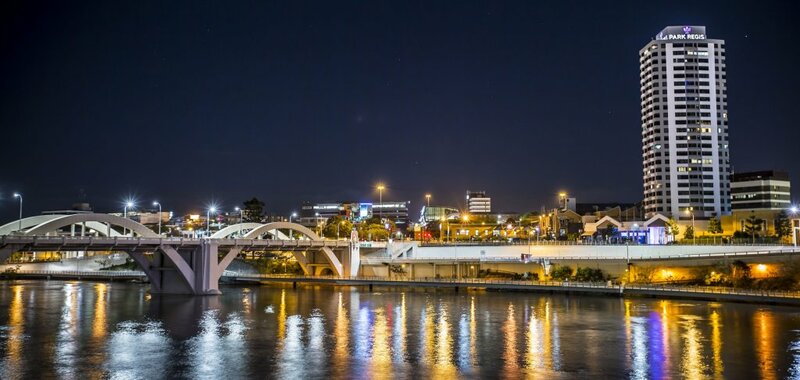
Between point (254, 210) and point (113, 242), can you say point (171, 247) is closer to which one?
point (113, 242)

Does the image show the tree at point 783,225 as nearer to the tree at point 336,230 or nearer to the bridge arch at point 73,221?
the tree at point 336,230

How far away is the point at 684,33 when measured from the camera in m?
154

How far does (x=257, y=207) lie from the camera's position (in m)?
133

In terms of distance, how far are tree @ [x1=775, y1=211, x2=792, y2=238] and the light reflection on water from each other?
42390 mm

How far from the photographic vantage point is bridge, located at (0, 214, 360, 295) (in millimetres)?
62000

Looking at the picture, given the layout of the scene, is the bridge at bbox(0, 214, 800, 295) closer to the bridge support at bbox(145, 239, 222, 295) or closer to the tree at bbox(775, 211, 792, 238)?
the bridge support at bbox(145, 239, 222, 295)

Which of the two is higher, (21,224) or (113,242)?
(21,224)

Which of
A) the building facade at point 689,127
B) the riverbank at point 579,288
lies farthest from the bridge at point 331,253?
the building facade at point 689,127

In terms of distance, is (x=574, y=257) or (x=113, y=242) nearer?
(x=113, y=242)

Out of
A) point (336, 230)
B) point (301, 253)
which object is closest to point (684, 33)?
point (336, 230)

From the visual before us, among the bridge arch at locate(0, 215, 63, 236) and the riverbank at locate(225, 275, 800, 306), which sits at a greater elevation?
the bridge arch at locate(0, 215, 63, 236)

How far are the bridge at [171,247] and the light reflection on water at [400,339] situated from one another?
604 centimetres

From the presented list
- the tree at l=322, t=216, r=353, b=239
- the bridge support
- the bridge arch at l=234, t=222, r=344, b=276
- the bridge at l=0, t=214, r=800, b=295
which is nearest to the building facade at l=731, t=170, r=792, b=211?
the bridge at l=0, t=214, r=800, b=295

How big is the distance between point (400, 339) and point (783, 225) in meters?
77.9
